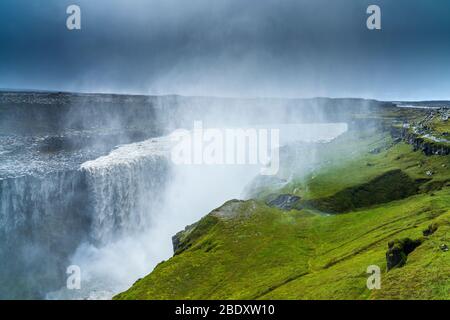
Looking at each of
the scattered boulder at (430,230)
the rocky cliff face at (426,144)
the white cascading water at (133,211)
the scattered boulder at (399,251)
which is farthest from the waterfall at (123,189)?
the scattered boulder at (399,251)

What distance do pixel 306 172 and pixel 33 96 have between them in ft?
472

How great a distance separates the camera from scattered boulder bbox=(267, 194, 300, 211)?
4163 inches

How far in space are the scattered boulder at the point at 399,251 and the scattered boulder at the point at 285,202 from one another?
5640 centimetres

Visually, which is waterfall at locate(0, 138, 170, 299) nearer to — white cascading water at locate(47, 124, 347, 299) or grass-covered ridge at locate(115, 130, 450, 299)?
white cascading water at locate(47, 124, 347, 299)


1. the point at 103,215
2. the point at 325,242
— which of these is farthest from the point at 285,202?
the point at 103,215

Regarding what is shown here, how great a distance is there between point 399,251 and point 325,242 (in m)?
29.3

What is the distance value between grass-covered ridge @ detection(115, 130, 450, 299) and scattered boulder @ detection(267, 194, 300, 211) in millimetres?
2595

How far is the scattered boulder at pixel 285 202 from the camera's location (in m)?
106

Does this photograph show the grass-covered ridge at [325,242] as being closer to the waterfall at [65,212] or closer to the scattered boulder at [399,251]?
the scattered boulder at [399,251]

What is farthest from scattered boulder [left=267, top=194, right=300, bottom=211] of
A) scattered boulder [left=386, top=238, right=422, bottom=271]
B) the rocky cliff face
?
scattered boulder [left=386, top=238, right=422, bottom=271]

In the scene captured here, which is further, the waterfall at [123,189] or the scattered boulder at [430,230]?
the waterfall at [123,189]

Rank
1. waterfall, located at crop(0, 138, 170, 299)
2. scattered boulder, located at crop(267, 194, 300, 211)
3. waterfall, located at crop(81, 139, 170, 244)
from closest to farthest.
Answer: scattered boulder, located at crop(267, 194, 300, 211)
waterfall, located at crop(0, 138, 170, 299)
waterfall, located at crop(81, 139, 170, 244)
